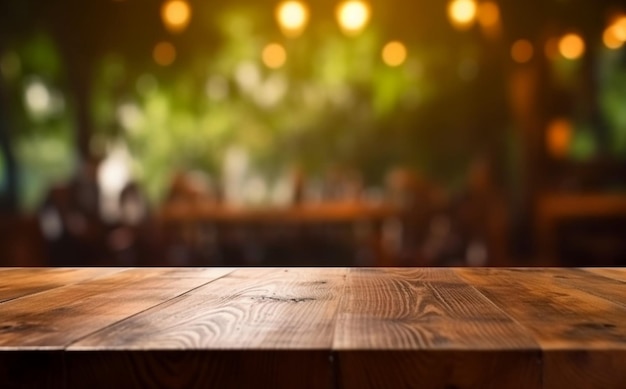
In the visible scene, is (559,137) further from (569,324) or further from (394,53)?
(569,324)

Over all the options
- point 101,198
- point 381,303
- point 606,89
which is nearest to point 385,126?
point 606,89

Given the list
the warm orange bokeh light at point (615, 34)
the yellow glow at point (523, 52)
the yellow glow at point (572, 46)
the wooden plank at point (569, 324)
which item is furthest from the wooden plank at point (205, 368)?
the warm orange bokeh light at point (615, 34)

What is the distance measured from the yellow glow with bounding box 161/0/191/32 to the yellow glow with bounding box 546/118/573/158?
114 inches

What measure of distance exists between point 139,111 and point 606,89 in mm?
3627

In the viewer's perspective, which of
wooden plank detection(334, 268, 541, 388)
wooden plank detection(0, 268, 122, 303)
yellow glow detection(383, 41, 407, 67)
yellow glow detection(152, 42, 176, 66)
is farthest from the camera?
yellow glow detection(152, 42, 176, 66)

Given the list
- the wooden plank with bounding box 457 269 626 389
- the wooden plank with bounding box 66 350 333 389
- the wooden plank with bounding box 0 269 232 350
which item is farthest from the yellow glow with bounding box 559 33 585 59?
the wooden plank with bounding box 66 350 333 389

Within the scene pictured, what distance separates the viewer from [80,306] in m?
0.94

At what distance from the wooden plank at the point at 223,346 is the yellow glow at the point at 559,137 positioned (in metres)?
4.64

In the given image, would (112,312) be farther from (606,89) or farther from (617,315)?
(606,89)

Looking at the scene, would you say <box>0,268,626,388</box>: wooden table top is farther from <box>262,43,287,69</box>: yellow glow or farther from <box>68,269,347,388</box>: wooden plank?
<box>262,43,287,69</box>: yellow glow

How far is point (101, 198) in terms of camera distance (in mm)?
5191

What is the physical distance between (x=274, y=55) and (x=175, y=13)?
840mm

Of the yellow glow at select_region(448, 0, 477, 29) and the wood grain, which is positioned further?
the yellow glow at select_region(448, 0, 477, 29)

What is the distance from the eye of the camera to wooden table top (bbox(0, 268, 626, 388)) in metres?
0.68
